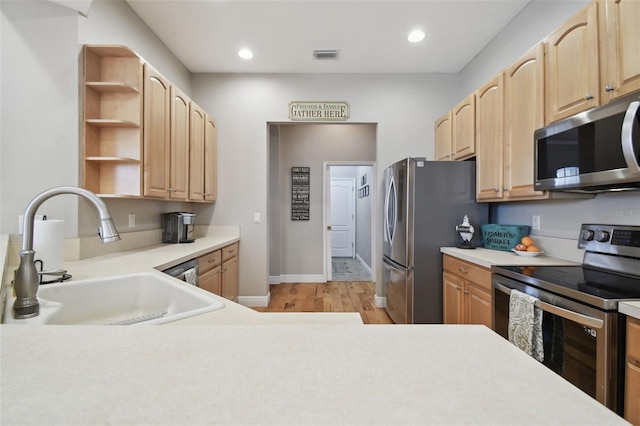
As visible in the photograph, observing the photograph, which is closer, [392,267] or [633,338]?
[633,338]

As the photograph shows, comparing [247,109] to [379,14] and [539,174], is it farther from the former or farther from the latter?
[539,174]

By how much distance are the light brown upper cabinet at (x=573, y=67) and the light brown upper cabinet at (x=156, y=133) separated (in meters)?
2.79

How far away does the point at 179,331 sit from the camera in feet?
2.06

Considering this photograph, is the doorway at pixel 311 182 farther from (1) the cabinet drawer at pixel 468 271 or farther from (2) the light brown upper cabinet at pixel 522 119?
(2) the light brown upper cabinet at pixel 522 119

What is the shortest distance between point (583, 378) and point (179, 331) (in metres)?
1.63

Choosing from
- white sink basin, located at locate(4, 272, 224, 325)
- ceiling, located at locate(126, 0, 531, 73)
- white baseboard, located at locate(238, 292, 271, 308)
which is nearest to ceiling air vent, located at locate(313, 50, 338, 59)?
ceiling, located at locate(126, 0, 531, 73)

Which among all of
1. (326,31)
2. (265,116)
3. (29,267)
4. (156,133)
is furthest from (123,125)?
(326,31)

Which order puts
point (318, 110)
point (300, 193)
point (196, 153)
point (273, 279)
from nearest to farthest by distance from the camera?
point (196, 153) < point (318, 110) < point (273, 279) < point (300, 193)

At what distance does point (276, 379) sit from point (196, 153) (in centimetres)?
306

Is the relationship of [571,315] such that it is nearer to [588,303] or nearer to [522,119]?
[588,303]

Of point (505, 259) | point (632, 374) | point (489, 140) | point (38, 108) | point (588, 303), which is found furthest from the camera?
point (489, 140)

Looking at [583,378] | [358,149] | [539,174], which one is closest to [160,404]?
[583,378]

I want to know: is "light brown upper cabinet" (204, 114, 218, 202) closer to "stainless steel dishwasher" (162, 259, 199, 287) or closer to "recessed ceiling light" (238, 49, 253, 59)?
"recessed ceiling light" (238, 49, 253, 59)

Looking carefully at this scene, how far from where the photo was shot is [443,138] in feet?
10.8
